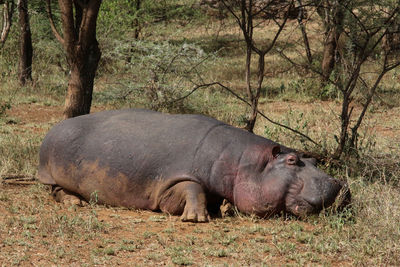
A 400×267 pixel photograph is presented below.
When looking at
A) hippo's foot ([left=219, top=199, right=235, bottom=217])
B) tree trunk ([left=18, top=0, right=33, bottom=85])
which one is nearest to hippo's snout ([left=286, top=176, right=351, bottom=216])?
hippo's foot ([left=219, top=199, right=235, bottom=217])

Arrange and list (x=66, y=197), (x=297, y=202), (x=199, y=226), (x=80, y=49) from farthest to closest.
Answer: (x=80, y=49) → (x=66, y=197) → (x=297, y=202) → (x=199, y=226)

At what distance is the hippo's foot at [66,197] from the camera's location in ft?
19.1

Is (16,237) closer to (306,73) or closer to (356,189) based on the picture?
(356,189)

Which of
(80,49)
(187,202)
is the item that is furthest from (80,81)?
(187,202)

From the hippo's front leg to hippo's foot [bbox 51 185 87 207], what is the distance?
2.91ft

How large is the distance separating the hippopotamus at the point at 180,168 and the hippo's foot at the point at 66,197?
14 mm

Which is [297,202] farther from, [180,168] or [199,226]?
[180,168]

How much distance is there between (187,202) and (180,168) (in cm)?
36

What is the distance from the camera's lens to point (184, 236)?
4816 mm

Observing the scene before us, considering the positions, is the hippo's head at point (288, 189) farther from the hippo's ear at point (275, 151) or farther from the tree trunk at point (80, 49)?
the tree trunk at point (80, 49)

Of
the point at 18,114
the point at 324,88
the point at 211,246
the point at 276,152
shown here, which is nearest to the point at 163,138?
the point at 276,152

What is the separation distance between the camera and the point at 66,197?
5.92 meters

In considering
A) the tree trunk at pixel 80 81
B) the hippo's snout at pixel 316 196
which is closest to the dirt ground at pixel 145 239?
the hippo's snout at pixel 316 196

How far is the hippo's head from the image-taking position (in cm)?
521
